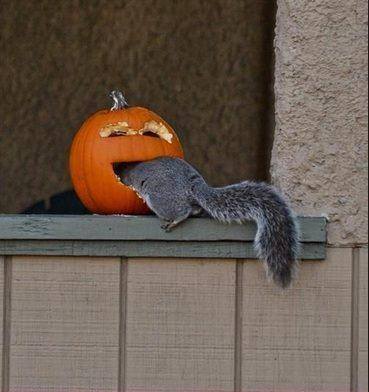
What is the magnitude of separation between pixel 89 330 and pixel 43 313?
17cm

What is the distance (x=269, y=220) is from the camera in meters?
3.95

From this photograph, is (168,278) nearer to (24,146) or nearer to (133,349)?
(133,349)

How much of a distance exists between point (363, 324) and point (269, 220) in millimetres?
483

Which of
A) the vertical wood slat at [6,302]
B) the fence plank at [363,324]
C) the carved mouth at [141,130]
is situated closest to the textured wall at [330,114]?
the fence plank at [363,324]

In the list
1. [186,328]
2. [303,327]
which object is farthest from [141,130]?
[303,327]

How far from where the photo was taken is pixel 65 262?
4.05 meters

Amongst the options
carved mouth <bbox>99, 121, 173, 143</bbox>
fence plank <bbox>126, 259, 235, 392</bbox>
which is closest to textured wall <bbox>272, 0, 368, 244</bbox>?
fence plank <bbox>126, 259, 235, 392</bbox>

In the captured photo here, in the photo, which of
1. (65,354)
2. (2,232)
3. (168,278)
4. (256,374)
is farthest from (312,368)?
(2,232)

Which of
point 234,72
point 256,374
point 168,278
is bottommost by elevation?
point 256,374

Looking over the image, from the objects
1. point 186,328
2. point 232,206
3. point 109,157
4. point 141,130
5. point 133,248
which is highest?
point 141,130

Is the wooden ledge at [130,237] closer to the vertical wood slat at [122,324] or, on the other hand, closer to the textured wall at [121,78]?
the vertical wood slat at [122,324]

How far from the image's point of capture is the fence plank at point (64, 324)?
4.05 metres

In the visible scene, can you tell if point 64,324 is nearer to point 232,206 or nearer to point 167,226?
point 167,226

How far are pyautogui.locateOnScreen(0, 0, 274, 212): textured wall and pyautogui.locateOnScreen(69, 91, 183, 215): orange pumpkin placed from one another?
132 centimetres
